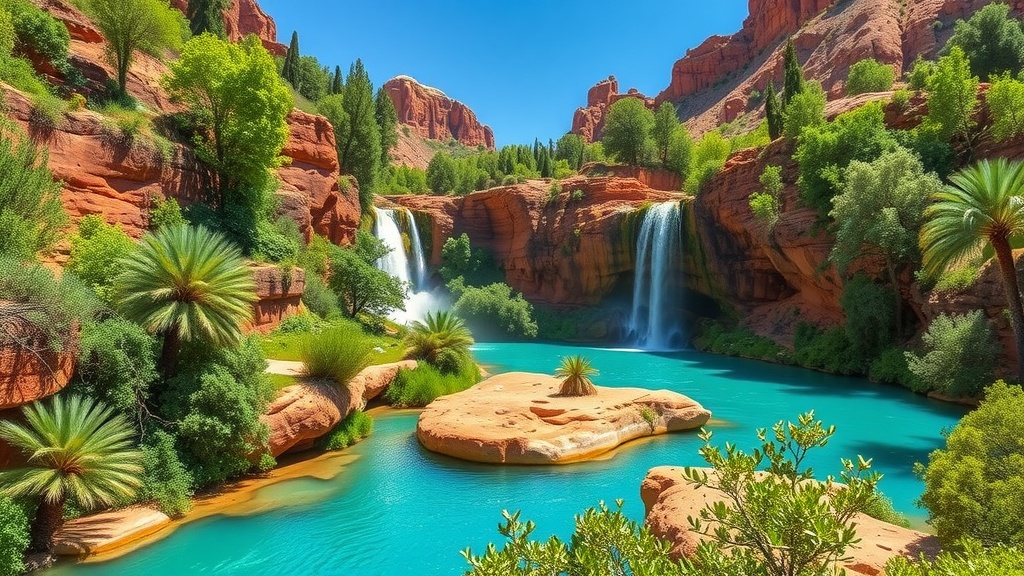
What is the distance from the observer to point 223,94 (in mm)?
18922

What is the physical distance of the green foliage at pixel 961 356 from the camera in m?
14.4

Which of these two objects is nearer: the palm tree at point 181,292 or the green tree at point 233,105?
the palm tree at point 181,292

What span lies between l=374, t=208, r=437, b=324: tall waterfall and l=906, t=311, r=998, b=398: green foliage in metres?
30.3

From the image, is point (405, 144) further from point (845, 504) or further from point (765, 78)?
point (845, 504)

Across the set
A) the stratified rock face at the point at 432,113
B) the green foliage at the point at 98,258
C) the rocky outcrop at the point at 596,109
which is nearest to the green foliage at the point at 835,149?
the green foliage at the point at 98,258

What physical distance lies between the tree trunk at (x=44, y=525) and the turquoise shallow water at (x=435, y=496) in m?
0.52

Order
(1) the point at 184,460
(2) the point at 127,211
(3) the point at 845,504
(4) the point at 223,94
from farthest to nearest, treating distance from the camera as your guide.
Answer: (4) the point at 223,94 < (2) the point at 127,211 < (1) the point at 184,460 < (3) the point at 845,504

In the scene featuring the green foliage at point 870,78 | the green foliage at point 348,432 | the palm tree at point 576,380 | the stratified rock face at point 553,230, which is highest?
the green foliage at point 870,78

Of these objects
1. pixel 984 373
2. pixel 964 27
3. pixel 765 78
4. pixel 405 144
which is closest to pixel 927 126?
pixel 984 373

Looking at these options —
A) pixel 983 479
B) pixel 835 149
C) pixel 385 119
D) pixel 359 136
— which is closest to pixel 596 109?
pixel 385 119

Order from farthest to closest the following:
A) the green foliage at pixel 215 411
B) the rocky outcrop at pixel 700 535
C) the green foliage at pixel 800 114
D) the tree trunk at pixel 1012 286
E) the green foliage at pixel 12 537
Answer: the green foliage at pixel 800 114
the tree trunk at pixel 1012 286
the green foliage at pixel 215 411
the green foliage at pixel 12 537
the rocky outcrop at pixel 700 535

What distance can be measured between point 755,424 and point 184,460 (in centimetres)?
1422

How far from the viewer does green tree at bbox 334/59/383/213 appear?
1449 inches

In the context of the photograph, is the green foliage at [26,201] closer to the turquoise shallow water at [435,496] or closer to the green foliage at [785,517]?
the turquoise shallow water at [435,496]
